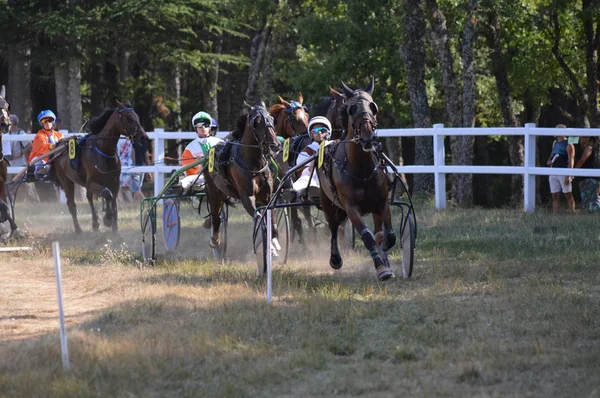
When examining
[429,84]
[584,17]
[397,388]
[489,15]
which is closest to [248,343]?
[397,388]

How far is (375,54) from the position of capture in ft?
92.2

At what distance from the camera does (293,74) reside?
30141 mm

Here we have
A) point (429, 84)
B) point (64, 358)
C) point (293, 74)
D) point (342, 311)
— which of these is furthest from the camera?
point (293, 74)

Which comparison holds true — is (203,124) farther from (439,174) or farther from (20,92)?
(20,92)

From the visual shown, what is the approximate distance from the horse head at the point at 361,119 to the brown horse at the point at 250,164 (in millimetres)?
2288

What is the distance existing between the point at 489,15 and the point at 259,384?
63.7 feet

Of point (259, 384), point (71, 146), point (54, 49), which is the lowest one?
point (259, 384)

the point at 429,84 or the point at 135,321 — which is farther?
the point at 429,84

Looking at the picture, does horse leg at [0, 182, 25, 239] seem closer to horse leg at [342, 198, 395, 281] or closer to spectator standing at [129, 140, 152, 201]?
spectator standing at [129, 140, 152, 201]

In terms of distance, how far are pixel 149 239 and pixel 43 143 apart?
5.76 m

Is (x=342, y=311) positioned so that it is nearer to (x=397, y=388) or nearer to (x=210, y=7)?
(x=397, y=388)

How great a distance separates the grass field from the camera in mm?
7020

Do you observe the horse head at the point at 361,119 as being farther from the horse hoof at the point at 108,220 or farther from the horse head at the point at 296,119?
the horse hoof at the point at 108,220

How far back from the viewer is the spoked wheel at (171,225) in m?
14.4
